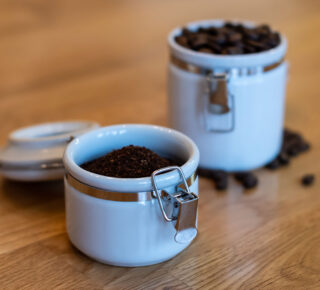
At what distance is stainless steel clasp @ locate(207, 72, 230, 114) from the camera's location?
0.87 m

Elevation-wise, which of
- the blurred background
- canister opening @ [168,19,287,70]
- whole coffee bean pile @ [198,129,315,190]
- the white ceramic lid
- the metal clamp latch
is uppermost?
canister opening @ [168,19,287,70]

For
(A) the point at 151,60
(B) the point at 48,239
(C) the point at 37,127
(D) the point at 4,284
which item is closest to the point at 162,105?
(A) the point at 151,60

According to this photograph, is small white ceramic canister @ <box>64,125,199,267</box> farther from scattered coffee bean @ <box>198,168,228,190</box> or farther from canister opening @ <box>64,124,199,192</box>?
scattered coffee bean @ <box>198,168,228,190</box>

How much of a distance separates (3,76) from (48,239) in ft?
1.84

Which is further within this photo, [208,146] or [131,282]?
[208,146]

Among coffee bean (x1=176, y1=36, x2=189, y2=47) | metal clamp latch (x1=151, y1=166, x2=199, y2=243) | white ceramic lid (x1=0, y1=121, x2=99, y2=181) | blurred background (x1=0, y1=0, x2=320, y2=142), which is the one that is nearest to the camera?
metal clamp latch (x1=151, y1=166, x2=199, y2=243)

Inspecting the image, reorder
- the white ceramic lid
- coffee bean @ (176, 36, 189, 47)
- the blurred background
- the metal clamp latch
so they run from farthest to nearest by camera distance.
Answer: the blurred background
coffee bean @ (176, 36, 189, 47)
the white ceramic lid
the metal clamp latch

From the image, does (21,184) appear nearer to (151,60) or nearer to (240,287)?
(240,287)

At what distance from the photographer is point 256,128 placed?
92 cm

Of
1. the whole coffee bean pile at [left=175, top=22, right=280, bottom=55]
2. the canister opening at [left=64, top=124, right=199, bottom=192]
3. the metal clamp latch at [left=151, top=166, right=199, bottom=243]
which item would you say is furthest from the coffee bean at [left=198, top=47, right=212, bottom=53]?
the metal clamp latch at [left=151, top=166, right=199, bottom=243]

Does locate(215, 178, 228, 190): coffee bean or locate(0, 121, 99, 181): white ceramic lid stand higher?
locate(0, 121, 99, 181): white ceramic lid

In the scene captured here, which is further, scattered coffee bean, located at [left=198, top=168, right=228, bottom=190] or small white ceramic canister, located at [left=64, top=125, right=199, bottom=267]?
scattered coffee bean, located at [left=198, top=168, right=228, bottom=190]

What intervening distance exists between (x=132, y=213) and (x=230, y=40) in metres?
0.38

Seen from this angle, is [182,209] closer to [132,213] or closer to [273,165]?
[132,213]
